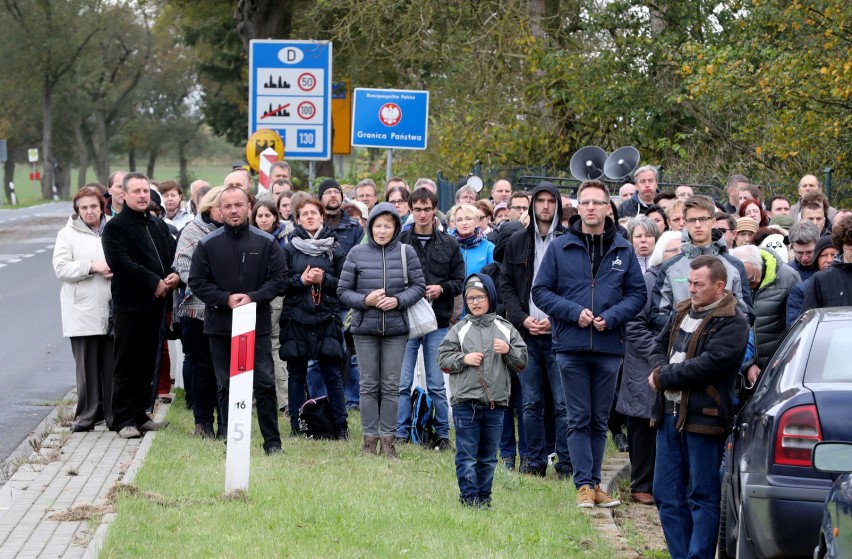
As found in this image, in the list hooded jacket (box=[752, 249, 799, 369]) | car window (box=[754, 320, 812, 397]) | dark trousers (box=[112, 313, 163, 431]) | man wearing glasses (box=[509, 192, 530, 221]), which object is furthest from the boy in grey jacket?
man wearing glasses (box=[509, 192, 530, 221])

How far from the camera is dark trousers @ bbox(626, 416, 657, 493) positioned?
9812 mm

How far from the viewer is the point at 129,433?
10.8 metres

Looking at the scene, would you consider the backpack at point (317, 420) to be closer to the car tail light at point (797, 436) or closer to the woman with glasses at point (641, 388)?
the woman with glasses at point (641, 388)

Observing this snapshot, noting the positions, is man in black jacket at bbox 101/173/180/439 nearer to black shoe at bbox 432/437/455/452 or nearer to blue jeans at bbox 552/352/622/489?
black shoe at bbox 432/437/455/452

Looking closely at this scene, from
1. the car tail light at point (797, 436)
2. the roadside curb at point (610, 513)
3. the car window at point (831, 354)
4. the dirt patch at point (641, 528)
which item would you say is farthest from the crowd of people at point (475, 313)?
the car tail light at point (797, 436)

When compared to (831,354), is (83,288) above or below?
below

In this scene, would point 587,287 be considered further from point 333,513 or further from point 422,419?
point 422,419

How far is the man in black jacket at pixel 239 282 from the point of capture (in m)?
10.2

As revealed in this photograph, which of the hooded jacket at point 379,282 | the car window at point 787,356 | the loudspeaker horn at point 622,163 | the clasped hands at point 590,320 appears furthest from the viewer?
the loudspeaker horn at point 622,163

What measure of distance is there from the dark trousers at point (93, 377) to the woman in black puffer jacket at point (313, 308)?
4.80ft

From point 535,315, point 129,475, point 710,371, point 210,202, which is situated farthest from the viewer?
point 210,202

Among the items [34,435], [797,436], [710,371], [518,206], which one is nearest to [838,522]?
[797,436]

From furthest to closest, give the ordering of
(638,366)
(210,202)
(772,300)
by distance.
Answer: (210,202) < (772,300) < (638,366)

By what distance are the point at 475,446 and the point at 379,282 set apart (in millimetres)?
2216
